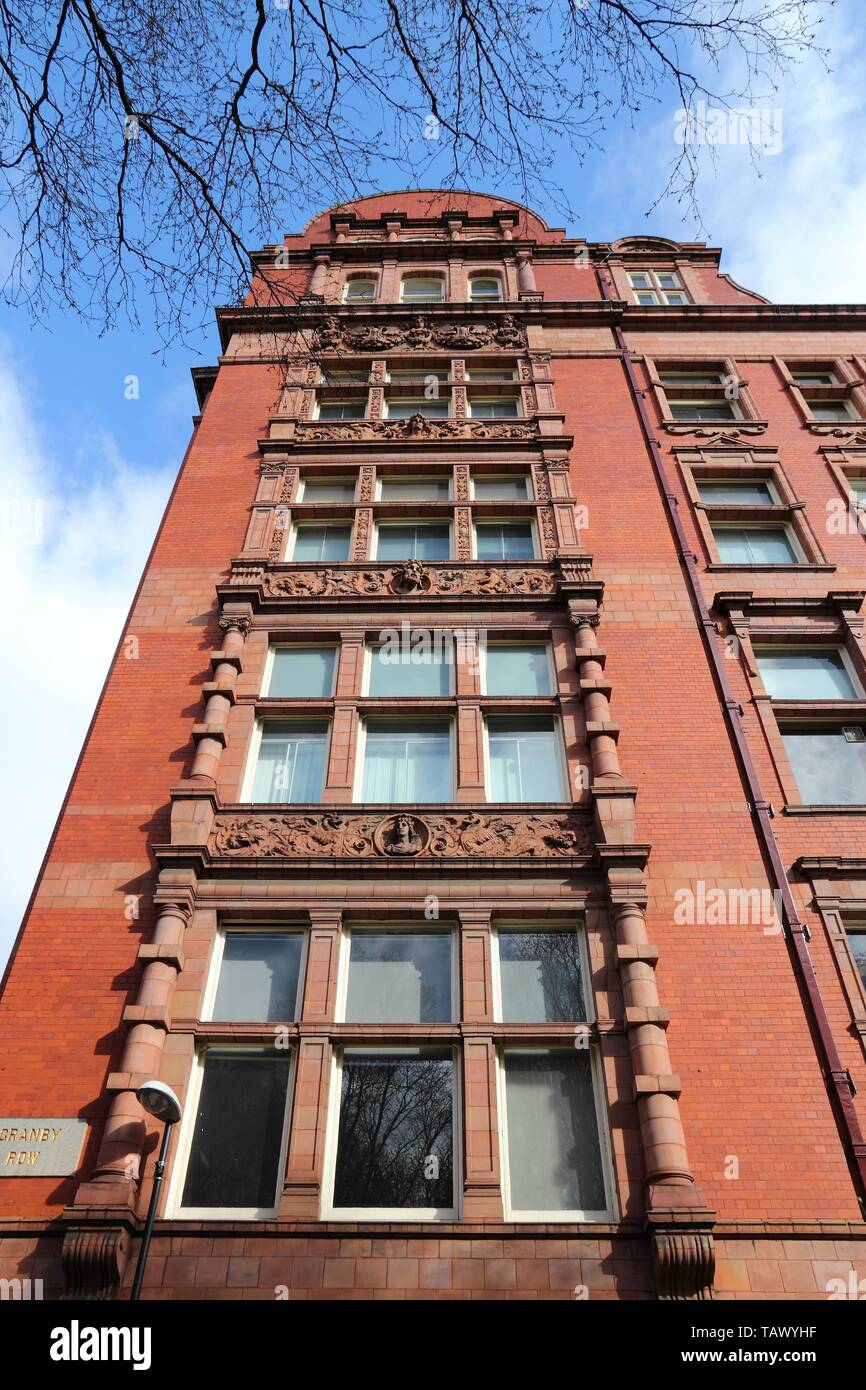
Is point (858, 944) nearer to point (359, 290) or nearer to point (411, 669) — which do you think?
point (411, 669)

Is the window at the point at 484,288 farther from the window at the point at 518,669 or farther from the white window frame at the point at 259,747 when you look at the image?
the white window frame at the point at 259,747

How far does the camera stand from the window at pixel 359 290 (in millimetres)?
26719

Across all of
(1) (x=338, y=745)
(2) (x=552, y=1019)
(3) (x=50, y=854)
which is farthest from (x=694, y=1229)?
(3) (x=50, y=854)

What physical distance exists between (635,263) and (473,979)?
2285 centimetres

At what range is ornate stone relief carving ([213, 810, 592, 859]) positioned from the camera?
13.2 metres

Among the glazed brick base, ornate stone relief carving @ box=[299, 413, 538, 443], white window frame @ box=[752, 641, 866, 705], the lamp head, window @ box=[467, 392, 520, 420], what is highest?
window @ box=[467, 392, 520, 420]

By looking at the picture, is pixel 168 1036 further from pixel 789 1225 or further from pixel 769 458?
pixel 769 458

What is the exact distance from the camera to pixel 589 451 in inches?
811

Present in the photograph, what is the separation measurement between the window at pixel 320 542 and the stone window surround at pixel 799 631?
6799mm

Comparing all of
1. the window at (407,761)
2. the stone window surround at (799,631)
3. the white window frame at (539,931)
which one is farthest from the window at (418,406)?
the white window frame at (539,931)

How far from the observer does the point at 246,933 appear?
42.1 ft

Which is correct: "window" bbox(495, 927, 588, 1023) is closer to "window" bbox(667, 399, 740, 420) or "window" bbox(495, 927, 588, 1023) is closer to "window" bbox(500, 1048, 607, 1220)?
"window" bbox(500, 1048, 607, 1220)

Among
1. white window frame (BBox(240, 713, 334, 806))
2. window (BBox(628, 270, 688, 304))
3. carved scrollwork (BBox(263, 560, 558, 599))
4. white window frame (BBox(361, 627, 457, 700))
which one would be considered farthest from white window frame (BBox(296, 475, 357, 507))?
window (BBox(628, 270, 688, 304))

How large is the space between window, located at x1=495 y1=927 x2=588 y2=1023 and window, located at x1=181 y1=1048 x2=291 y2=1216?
271 centimetres
